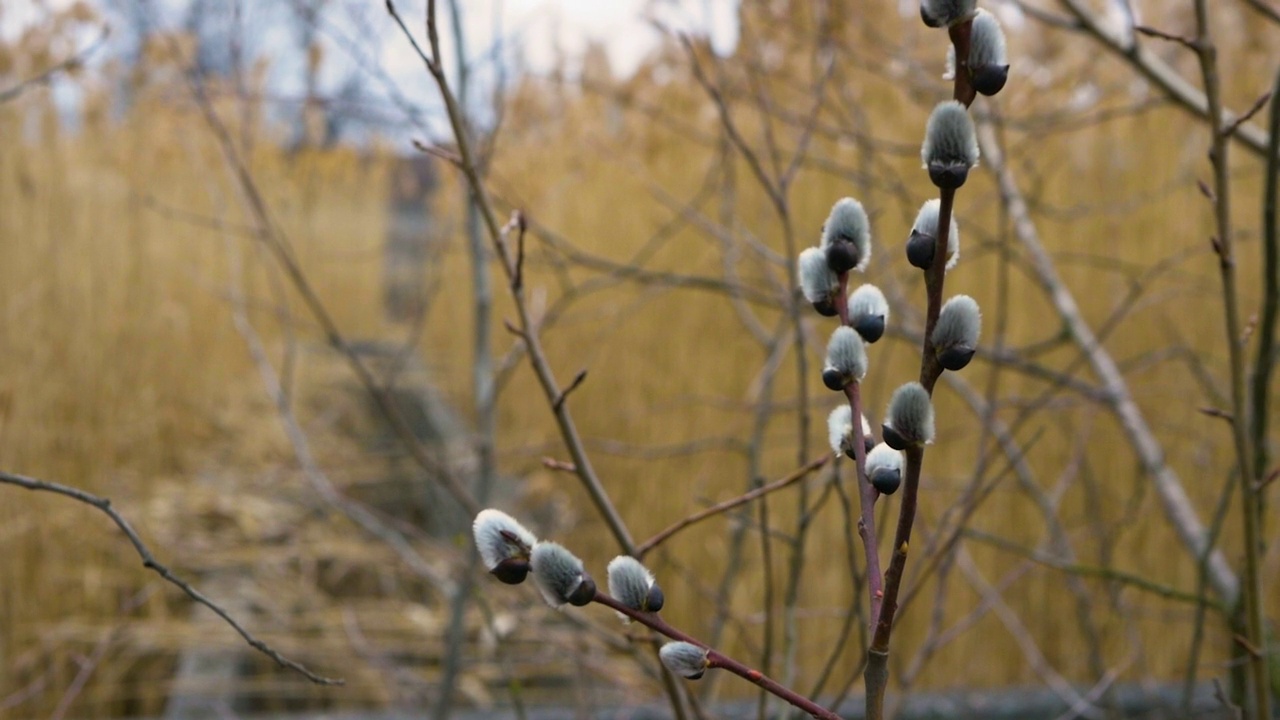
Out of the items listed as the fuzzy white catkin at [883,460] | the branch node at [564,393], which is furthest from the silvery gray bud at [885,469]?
the branch node at [564,393]

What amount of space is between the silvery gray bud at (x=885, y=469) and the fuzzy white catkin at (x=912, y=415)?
27mm

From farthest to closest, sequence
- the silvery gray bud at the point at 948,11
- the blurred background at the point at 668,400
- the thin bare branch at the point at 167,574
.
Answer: the blurred background at the point at 668,400
the thin bare branch at the point at 167,574
the silvery gray bud at the point at 948,11

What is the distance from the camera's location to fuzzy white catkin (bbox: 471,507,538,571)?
0.32 m

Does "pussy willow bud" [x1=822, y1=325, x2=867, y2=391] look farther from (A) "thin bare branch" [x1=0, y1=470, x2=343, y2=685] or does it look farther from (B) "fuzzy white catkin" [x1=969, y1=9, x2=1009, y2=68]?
(A) "thin bare branch" [x1=0, y1=470, x2=343, y2=685]

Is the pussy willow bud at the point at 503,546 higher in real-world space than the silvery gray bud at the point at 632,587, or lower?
higher

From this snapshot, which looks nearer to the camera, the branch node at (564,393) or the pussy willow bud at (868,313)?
the pussy willow bud at (868,313)

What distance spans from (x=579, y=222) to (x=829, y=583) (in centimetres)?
271

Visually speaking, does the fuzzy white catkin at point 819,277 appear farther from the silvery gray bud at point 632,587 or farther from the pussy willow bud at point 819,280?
the silvery gray bud at point 632,587

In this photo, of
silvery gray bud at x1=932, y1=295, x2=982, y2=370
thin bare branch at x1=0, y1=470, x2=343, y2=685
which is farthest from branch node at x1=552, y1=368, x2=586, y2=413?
silvery gray bud at x1=932, y1=295, x2=982, y2=370

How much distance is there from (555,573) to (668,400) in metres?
2.00

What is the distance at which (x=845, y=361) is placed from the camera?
34cm

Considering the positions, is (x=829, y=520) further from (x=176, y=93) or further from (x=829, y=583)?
(x=176, y=93)

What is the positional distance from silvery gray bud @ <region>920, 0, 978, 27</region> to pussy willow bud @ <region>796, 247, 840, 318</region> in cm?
9

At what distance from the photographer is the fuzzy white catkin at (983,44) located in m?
0.28
